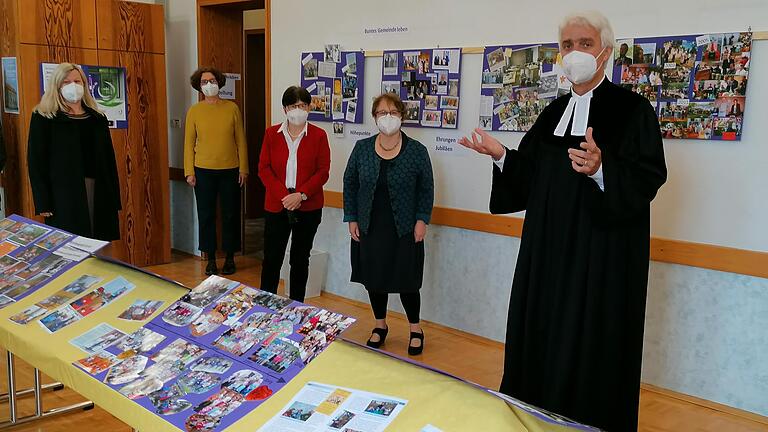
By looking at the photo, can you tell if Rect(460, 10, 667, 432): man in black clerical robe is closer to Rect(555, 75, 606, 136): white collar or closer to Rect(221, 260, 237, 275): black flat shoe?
Rect(555, 75, 606, 136): white collar

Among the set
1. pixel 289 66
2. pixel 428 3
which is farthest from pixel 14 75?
pixel 428 3

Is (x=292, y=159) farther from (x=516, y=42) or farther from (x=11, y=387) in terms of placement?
(x=11, y=387)

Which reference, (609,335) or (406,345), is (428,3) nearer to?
(406,345)

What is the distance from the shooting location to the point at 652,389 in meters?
3.74

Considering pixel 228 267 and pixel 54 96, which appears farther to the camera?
pixel 228 267

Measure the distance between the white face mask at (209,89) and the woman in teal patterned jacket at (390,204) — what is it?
2001 mm

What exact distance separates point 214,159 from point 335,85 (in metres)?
1.33

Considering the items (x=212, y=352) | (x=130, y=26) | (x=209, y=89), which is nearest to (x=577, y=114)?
(x=212, y=352)

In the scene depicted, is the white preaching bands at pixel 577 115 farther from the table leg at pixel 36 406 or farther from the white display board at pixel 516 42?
the table leg at pixel 36 406

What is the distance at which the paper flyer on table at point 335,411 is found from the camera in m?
1.47

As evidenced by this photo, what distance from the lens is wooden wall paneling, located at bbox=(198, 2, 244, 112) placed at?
6.29 meters

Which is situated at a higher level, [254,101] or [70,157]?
[254,101]

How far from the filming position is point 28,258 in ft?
9.02

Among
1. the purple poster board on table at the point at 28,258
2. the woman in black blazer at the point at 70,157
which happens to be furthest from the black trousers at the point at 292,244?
the purple poster board on table at the point at 28,258
